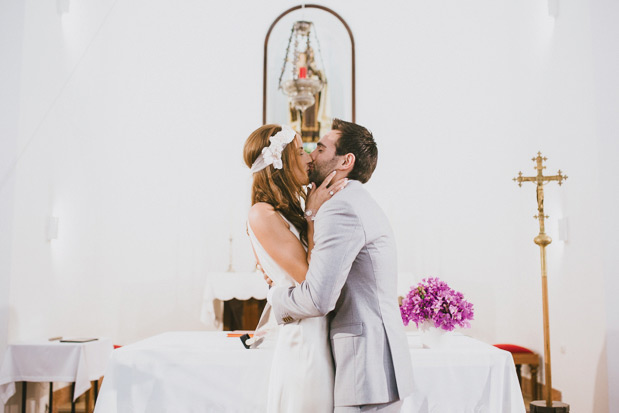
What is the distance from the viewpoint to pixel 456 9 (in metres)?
6.70

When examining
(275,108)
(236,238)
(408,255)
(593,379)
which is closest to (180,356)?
(593,379)

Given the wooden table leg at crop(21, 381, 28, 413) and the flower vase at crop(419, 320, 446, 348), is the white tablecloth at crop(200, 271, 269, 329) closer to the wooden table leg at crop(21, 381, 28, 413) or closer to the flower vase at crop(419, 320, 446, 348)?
the wooden table leg at crop(21, 381, 28, 413)

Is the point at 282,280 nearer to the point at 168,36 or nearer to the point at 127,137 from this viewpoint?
the point at 127,137

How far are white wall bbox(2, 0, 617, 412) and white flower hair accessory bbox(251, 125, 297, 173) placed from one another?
3433mm

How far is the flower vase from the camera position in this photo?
2900 mm

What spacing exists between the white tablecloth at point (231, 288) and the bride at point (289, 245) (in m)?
3.34

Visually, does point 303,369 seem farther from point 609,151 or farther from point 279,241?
point 609,151

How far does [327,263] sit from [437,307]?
135cm

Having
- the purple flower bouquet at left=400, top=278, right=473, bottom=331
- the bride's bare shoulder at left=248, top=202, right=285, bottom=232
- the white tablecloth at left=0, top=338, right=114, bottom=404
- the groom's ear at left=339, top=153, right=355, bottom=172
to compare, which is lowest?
the white tablecloth at left=0, top=338, right=114, bottom=404

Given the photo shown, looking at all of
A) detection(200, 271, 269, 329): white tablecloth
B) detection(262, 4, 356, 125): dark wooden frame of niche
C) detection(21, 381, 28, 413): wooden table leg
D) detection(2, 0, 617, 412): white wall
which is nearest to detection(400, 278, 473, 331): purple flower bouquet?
detection(2, 0, 617, 412): white wall

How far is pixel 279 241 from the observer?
79.4 inches

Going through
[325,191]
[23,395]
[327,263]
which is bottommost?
[23,395]

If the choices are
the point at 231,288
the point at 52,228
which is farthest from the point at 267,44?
the point at 52,228

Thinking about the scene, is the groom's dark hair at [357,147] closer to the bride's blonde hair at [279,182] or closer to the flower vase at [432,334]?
the bride's blonde hair at [279,182]
